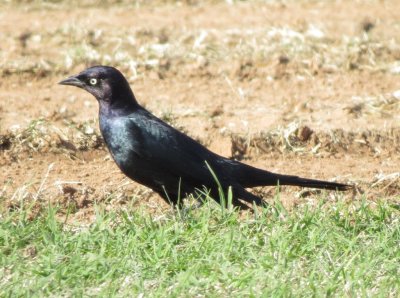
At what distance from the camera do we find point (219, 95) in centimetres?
917

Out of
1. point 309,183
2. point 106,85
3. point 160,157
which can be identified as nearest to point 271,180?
point 309,183

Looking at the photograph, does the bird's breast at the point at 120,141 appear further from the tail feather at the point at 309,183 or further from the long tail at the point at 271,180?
the tail feather at the point at 309,183

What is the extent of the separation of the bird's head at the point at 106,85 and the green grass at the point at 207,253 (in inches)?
32.8

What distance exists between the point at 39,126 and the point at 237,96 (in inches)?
72.3

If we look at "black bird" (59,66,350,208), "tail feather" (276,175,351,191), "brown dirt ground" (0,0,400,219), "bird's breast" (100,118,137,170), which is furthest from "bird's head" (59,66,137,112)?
"tail feather" (276,175,351,191)

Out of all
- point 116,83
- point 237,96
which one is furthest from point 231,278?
point 237,96

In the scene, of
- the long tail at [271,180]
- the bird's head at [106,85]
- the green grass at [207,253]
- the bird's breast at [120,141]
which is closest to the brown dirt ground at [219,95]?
the long tail at [271,180]

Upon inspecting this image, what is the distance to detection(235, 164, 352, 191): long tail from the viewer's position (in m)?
7.14

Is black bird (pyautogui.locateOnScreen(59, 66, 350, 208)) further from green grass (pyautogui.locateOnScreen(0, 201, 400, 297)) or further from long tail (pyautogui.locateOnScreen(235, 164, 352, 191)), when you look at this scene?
green grass (pyautogui.locateOnScreen(0, 201, 400, 297))

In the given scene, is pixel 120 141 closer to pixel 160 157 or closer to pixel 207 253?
pixel 160 157

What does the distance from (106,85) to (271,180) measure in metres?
1.22

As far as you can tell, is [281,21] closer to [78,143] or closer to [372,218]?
[78,143]

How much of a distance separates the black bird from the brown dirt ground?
1.07 feet

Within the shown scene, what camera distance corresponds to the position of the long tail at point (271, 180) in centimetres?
714
